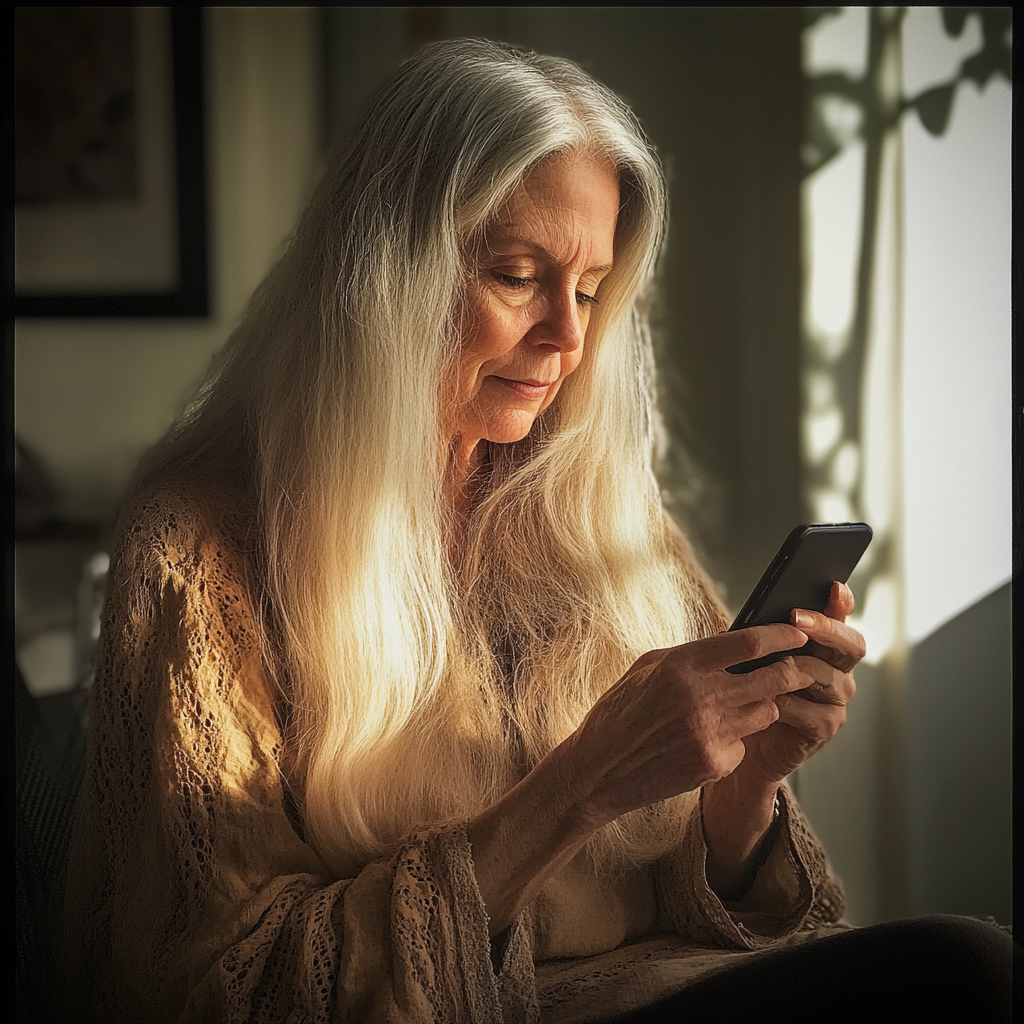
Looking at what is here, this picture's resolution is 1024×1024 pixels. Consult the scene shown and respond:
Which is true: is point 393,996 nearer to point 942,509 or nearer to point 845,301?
point 942,509

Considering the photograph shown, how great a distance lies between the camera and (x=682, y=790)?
2.07ft

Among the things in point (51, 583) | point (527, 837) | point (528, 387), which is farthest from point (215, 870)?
point (51, 583)

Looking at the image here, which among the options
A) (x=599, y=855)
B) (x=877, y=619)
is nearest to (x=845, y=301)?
(x=877, y=619)

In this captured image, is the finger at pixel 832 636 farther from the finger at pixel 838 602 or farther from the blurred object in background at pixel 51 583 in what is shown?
the blurred object in background at pixel 51 583

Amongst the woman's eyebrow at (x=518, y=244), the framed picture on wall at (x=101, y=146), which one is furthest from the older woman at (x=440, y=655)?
the framed picture on wall at (x=101, y=146)

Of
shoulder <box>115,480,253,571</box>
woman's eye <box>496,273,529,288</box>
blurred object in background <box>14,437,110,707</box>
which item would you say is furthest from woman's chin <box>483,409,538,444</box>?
blurred object in background <box>14,437,110,707</box>

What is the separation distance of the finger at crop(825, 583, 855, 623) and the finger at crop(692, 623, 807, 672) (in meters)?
0.06


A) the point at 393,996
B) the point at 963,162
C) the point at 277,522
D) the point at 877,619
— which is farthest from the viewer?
the point at 877,619

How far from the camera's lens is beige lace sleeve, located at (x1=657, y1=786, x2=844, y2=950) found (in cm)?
78

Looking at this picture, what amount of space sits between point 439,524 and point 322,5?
0.49 meters

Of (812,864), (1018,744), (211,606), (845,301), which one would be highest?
(845,301)

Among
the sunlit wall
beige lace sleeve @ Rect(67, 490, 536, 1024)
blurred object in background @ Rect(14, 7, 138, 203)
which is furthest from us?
the sunlit wall

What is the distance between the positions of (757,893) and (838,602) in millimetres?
311

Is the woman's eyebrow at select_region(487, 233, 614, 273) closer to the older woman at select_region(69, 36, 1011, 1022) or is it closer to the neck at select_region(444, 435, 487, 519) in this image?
the older woman at select_region(69, 36, 1011, 1022)
